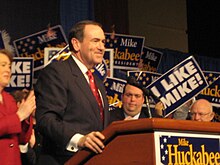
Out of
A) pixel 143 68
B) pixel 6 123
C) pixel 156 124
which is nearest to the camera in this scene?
pixel 156 124

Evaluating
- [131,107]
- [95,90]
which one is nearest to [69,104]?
[95,90]

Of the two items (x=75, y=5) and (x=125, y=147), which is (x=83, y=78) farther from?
(x=75, y=5)

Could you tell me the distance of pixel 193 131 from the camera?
6.19ft

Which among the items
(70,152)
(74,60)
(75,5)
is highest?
(75,5)

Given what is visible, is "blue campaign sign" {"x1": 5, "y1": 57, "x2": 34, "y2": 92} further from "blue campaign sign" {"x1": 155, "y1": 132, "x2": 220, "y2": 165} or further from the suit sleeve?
"blue campaign sign" {"x1": 155, "y1": 132, "x2": 220, "y2": 165}

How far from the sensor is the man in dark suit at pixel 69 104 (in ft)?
7.06

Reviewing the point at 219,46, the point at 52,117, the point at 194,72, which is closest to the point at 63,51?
the point at 194,72

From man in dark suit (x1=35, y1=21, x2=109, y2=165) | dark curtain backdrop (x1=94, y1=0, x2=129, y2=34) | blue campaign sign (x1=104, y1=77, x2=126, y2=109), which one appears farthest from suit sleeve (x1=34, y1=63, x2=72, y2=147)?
dark curtain backdrop (x1=94, y1=0, x2=129, y2=34)

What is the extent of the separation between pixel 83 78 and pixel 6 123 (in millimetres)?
482

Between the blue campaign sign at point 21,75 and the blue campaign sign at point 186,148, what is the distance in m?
2.78

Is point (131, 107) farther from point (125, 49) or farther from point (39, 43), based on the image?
point (125, 49)

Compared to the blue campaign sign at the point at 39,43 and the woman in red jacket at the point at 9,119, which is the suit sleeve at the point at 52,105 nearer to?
the woman in red jacket at the point at 9,119

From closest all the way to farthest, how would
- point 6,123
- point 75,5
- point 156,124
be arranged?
point 156,124, point 6,123, point 75,5

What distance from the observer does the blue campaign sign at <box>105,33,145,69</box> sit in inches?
221
